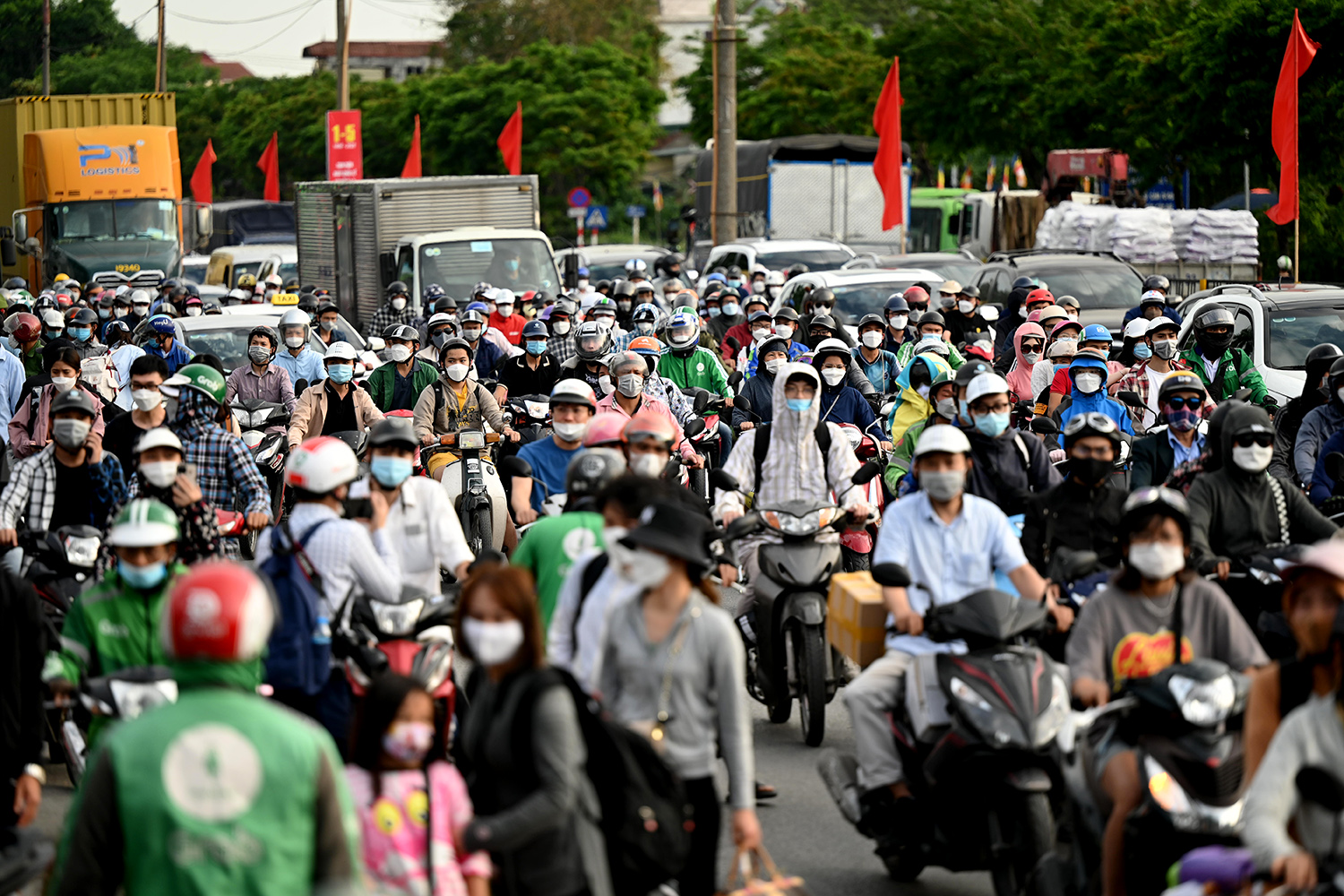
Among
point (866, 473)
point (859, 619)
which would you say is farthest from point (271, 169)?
point (859, 619)

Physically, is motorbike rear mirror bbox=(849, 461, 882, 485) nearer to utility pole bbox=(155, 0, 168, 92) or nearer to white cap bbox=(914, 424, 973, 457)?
white cap bbox=(914, 424, 973, 457)

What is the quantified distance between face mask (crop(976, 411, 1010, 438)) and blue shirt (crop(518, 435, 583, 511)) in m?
2.00

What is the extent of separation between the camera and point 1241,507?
8.17 meters

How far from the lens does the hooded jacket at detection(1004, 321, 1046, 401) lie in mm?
14922

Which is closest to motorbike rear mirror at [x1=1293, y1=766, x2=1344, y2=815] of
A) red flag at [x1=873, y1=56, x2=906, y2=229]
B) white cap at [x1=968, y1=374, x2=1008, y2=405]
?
white cap at [x1=968, y1=374, x2=1008, y2=405]

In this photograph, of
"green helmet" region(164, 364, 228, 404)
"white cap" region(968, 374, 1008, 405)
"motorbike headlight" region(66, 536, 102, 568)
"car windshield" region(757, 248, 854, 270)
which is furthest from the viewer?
"car windshield" region(757, 248, 854, 270)

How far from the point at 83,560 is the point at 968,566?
4.22m

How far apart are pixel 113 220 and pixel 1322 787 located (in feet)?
106

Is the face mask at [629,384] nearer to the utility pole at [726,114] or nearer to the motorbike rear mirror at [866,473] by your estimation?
the motorbike rear mirror at [866,473]

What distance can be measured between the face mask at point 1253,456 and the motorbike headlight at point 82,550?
5.18m

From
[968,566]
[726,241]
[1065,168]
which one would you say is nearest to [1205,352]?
[968,566]

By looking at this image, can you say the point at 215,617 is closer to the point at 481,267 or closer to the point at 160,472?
the point at 160,472

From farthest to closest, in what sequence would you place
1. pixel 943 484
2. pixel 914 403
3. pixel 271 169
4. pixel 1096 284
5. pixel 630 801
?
pixel 271 169, pixel 1096 284, pixel 914 403, pixel 943 484, pixel 630 801

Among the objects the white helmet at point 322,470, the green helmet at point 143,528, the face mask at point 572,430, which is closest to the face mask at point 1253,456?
the face mask at point 572,430
